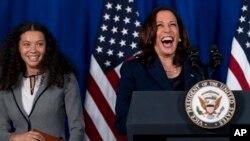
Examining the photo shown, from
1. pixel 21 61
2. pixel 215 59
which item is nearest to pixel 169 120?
pixel 215 59

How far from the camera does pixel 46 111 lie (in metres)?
2.41

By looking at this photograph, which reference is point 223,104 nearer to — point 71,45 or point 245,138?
point 245,138

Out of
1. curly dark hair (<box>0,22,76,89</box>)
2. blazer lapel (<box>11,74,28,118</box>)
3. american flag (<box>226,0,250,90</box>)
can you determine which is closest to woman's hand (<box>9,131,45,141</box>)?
blazer lapel (<box>11,74,28,118</box>)

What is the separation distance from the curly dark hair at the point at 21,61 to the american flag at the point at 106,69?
495 mm

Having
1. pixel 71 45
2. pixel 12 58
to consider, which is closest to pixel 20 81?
pixel 12 58

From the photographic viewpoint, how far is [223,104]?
121 centimetres

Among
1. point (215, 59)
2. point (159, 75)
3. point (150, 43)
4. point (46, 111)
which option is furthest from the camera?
point (46, 111)

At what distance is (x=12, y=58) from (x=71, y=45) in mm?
554

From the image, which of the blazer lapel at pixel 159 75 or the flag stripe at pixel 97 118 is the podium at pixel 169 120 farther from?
the flag stripe at pixel 97 118

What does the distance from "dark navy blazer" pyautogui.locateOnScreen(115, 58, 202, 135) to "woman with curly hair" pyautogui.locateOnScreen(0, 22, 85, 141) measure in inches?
15.8

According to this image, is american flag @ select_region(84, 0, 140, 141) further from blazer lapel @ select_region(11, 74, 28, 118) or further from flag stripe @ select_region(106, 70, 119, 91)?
blazer lapel @ select_region(11, 74, 28, 118)

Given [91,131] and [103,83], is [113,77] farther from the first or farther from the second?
[91,131]

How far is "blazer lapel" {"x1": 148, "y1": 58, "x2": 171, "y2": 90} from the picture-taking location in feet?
6.68

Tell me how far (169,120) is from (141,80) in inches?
36.0
